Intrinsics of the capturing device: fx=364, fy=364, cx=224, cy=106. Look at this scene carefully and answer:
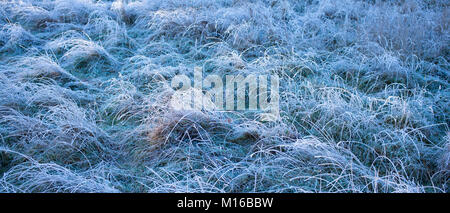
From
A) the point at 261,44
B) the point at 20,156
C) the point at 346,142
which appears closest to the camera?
the point at 20,156

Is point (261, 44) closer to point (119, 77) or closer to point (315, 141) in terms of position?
point (119, 77)

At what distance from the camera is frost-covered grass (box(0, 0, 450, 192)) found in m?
2.08

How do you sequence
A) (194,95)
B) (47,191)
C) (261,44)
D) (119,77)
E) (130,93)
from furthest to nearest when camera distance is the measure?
(261,44), (119,77), (130,93), (194,95), (47,191)

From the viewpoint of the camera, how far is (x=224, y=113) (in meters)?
2.71

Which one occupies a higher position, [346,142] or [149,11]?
[149,11]

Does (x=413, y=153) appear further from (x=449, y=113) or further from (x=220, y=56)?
(x=220, y=56)

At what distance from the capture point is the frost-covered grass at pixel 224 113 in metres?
2.08

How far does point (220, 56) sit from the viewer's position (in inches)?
136

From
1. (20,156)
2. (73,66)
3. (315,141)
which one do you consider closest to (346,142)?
(315,141)

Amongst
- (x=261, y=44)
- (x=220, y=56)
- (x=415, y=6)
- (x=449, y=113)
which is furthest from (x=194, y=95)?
(x=415, y=6)

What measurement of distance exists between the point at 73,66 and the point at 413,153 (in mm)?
2937

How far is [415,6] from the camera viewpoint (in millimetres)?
4398

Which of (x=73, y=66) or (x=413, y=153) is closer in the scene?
(x=413, y=153)
